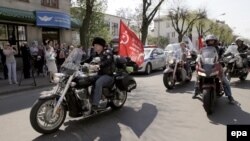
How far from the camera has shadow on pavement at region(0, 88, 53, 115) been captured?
25.8 ft

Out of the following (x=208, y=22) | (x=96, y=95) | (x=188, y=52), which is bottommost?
(x=96, y=95)

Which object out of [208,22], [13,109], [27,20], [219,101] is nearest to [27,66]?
[27,20]

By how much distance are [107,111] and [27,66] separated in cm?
840

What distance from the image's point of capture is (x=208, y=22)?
68125mm

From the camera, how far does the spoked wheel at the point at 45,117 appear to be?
207 inches

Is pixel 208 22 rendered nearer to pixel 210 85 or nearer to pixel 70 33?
pixel 70 33

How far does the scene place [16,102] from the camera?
8.83 metres

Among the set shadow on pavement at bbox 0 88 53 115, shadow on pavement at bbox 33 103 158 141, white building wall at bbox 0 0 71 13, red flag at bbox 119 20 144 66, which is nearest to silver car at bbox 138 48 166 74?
shadow on pavement at bbox 0 88 53 115

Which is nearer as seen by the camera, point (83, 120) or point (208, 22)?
point (83, 120)

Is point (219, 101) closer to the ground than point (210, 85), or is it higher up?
closer to the ground

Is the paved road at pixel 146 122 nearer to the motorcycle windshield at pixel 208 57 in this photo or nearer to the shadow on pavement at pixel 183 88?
the shadow on pavement at pixel 183 88

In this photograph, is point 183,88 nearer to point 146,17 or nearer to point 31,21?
point 31,21

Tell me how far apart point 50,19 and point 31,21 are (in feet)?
5.05

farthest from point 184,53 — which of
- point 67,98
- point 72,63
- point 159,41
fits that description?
point 159,41
